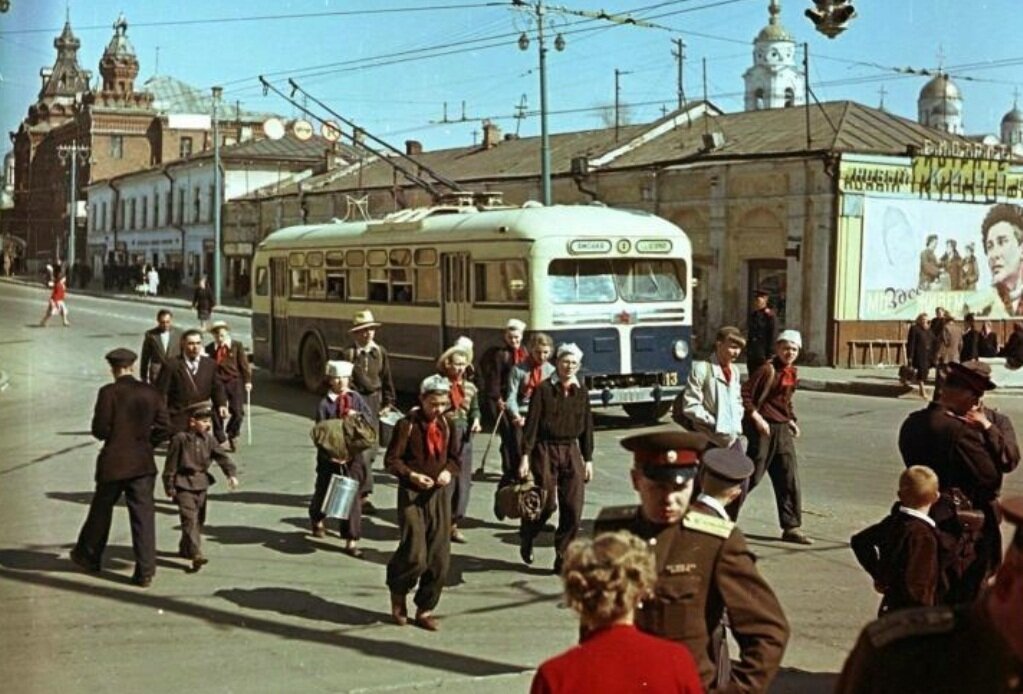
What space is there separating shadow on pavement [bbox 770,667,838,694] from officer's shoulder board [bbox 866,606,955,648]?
4.21m

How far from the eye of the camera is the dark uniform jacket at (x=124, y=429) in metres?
9.19

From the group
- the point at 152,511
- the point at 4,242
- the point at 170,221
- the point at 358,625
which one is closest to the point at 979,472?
the point at 358,625

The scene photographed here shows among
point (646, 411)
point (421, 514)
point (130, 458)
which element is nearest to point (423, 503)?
point (421, 514)

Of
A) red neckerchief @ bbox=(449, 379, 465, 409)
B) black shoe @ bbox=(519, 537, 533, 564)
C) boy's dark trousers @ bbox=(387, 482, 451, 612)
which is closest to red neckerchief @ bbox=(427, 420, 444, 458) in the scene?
boy's dark trousers @ bbox=(387, 482, 451, 612)

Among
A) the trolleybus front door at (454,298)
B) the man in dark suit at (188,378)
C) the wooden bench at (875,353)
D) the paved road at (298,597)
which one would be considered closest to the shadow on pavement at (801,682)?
the paved road at (298,597)

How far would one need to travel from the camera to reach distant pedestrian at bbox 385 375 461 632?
318 inches

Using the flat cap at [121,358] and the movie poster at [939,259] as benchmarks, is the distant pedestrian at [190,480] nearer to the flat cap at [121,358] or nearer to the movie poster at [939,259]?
the flat cap at [121,358]

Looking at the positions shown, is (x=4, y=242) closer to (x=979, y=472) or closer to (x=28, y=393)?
(x=28, y=393)

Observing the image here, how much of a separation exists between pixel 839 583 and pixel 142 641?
4.41 meters

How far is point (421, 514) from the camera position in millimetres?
8195

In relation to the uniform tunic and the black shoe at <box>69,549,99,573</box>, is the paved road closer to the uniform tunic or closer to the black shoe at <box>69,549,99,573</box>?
the black shoe at <box>69,549,99,573</box>

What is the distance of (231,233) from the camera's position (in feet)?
200

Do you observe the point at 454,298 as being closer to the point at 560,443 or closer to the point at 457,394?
the point at 457,394

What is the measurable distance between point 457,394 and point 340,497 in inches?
51.6
